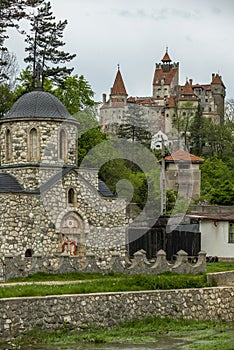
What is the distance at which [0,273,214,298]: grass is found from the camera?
27453mm

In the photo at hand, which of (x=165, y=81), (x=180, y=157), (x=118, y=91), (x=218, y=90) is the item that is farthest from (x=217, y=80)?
(x=180, y=157)

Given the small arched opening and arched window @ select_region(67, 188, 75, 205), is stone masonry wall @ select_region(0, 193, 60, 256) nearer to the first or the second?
the small arched opening

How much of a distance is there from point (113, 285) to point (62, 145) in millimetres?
9876

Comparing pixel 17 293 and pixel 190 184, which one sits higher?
pixel 190 184

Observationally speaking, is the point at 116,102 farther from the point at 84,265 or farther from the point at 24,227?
the point at 84,265

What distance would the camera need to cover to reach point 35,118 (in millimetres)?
37438

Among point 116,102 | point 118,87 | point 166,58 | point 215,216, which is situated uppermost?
point 166,58

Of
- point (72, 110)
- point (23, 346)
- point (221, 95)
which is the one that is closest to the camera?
point (23, 346)

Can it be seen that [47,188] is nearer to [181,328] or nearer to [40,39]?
[181,328]

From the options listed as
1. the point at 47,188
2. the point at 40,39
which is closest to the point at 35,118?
the point at 47,188

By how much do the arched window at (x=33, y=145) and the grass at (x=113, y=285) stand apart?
647 centimetres

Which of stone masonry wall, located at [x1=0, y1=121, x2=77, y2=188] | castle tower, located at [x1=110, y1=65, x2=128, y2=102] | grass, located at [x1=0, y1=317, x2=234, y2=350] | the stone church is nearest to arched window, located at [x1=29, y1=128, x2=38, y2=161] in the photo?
the stone church

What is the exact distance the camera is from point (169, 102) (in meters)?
135

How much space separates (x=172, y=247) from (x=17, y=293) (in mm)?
16094
